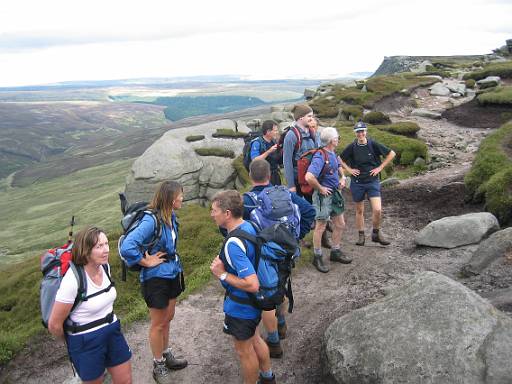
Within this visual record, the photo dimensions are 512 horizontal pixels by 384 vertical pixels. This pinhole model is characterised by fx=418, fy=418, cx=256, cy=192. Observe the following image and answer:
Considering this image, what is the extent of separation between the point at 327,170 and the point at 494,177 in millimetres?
7262

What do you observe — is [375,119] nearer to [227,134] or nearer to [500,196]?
[227,134]

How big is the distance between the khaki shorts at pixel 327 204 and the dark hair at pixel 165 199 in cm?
488

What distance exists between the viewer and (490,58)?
7662 cm

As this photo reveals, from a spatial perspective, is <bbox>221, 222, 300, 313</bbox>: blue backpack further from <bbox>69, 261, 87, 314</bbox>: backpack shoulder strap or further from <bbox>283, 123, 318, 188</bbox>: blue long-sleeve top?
<bbox>283, 123, 318, 188</bbox>: blue long-sleeve top

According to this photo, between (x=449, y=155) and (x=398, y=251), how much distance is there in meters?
13.4

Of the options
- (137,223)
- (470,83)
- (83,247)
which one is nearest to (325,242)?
(137,223)

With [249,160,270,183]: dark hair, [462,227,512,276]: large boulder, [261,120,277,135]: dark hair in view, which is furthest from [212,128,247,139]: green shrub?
[249,160,270,183]: dark hair

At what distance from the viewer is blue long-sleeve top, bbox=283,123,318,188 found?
1088 centimetres

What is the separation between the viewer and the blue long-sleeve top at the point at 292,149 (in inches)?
428

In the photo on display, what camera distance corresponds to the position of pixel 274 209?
6.99m

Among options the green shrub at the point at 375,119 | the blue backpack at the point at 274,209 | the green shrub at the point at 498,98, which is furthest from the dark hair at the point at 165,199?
the green shrub at the point at 498,98

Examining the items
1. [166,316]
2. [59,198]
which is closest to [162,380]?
[166,316]

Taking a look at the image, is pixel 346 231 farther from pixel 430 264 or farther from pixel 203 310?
pixel 203 310

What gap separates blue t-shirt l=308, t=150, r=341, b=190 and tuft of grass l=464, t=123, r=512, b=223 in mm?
5975
